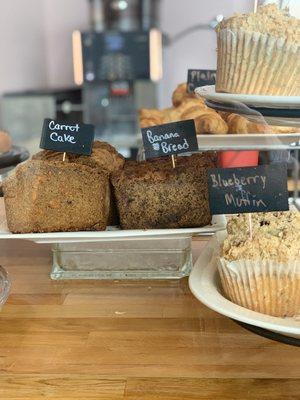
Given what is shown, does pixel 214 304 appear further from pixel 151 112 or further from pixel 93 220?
pixel 151 112

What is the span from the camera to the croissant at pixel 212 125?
1288mm

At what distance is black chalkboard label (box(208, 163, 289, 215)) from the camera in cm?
80

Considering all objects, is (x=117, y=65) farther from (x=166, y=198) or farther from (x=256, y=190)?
(x=256, y=190)

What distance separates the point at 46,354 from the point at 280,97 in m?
0.51

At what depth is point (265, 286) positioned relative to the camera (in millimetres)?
775

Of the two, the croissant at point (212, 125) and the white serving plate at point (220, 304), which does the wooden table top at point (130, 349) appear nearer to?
the white serving plate at point (220, 304)

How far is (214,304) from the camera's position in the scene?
754 millimetres

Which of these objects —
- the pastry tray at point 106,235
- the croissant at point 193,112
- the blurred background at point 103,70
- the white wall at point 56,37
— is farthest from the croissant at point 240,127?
the white wall at point 56,37

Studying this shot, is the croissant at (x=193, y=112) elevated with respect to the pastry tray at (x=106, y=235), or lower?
elevated

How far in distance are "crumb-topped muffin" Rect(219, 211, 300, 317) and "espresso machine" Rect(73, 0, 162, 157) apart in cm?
275

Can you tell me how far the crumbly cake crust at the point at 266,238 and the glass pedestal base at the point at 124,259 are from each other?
0.21 metres

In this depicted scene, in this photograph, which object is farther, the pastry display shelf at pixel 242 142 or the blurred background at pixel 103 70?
the blurred background at pixel 103 70

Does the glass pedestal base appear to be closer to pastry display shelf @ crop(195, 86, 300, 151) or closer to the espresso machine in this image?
pastry display shelf @ crop(195, 86, 300, 151)

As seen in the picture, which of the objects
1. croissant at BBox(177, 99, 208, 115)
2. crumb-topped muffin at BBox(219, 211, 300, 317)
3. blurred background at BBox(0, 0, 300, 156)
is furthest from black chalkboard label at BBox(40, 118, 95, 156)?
blurred background at BBox(0, 0, 300, 156)
